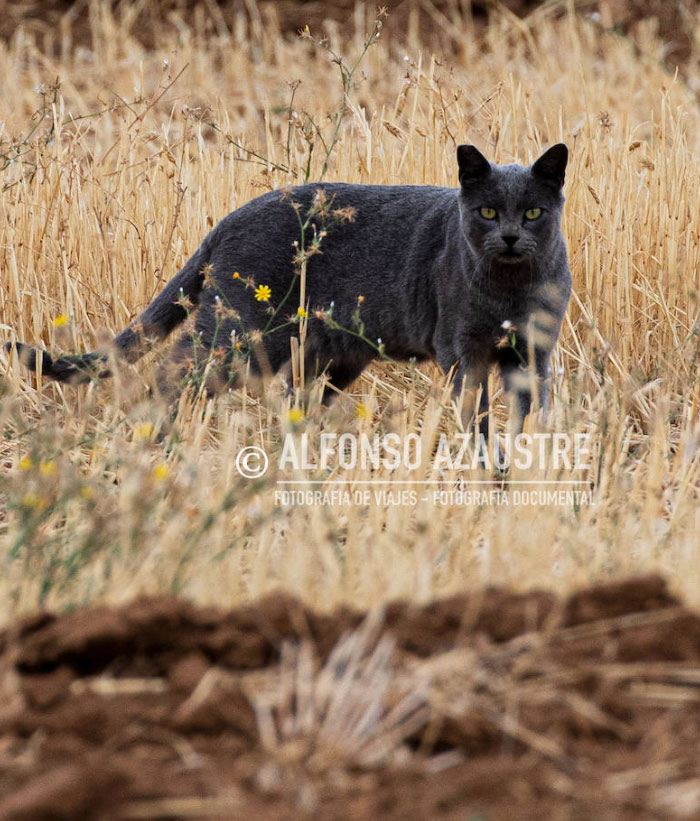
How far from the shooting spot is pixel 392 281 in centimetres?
363

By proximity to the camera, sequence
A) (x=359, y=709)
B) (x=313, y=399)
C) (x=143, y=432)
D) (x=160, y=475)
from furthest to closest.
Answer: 1. (x=313, y=399)
2. (x=143, y=432)
3. (x=160, y=475)
4. (x=359, y=709)

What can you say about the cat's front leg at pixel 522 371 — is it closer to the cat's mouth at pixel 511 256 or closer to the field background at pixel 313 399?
the field background at pixel 313 399

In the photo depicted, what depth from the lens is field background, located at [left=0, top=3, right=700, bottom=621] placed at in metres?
1.89

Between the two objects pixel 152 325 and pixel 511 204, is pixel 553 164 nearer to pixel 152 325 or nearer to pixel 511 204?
pixel 511 204

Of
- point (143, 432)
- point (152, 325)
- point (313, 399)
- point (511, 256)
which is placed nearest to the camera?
point (143, 432)

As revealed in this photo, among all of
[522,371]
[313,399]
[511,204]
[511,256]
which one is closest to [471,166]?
[511,204]

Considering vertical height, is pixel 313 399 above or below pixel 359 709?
below

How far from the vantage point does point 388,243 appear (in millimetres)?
3643

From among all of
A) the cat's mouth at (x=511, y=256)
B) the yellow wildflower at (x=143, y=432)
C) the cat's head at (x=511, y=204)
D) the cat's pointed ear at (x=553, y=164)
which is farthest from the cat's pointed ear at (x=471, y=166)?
the yellow wildflower at (x=143, y=432)

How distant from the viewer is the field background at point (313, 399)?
1888 millimetres

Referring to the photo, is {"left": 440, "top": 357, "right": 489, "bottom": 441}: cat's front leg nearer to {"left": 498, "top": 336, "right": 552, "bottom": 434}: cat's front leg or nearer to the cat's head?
{"left": 498, "top": 336, "right": 552, "bottom": 434}: cat's front leg

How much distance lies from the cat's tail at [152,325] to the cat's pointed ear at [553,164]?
3.67ft

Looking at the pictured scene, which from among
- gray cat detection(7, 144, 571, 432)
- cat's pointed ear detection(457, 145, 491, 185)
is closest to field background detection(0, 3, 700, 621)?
gray cat detection(7, 144, 571, 432)

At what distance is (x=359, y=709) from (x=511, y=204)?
2203 millimetres
